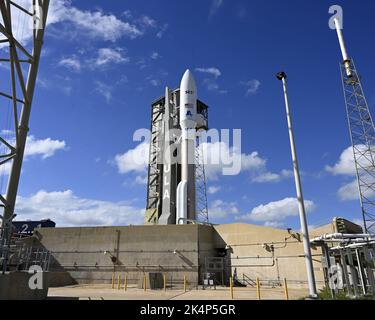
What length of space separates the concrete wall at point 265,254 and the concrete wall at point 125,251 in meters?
2.40

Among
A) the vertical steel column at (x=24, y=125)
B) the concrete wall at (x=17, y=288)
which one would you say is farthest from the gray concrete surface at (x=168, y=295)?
the vertical steel column at (x=24, y=125)

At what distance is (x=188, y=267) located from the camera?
28.2m

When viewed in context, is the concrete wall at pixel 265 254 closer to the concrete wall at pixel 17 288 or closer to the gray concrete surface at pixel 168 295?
the gray concrete surface at pixel 168 295

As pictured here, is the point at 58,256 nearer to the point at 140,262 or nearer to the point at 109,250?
the point at 109,250

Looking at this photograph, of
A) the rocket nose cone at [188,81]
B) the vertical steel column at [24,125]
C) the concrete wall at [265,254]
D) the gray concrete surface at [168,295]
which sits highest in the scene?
the rocket nose cone at [188,81]

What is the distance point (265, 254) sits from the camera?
27.9m

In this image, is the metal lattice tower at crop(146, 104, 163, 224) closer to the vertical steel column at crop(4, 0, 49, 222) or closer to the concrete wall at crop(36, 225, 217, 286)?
the concrete wall at crop(36, 225, 217, 286)

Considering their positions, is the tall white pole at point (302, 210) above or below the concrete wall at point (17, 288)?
above

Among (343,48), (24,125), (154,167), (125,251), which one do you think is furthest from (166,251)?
(343,48)

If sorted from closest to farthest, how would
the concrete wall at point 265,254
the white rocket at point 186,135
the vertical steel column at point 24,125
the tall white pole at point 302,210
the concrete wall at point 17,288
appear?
the concrete wall at point 17,288, the tall white pole at point 302,210, the vertical steel column at point 24,125, the concrete wall at point 265,254, the white rocket at point 186,135

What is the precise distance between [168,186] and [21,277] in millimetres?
30407

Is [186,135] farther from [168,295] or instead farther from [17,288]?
[17,288]

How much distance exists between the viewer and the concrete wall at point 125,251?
28.7m

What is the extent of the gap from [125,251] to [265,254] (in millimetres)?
13365
